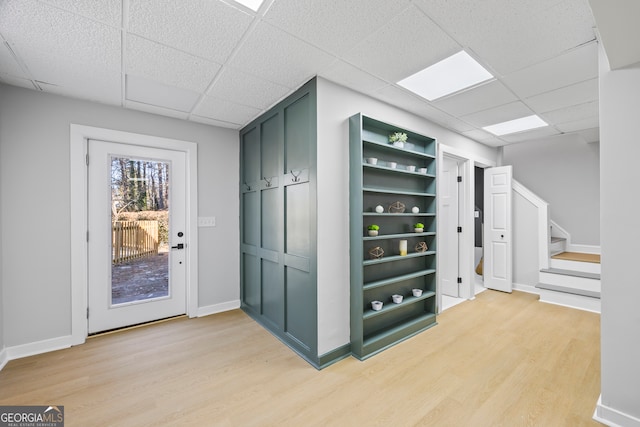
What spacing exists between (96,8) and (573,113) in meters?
4.84

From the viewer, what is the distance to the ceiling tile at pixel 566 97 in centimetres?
261

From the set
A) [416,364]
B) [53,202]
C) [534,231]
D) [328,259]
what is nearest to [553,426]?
[416,364]

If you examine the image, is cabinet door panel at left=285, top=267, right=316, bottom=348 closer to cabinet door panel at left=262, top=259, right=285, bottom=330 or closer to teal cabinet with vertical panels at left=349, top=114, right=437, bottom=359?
cabinet door panel at left=262, top=259, right=285, bottom=330

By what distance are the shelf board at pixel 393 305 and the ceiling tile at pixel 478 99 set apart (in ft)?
7.33

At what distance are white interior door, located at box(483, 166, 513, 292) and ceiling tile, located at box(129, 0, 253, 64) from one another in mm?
4664

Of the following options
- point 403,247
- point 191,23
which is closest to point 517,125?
point 403,247

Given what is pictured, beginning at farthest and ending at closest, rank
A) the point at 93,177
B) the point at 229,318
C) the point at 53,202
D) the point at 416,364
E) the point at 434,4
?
the point at 229,318
the point at 93,177
the point at 53,202
the point at 416,364
the point at 434,4

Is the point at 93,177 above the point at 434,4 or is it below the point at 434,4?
below

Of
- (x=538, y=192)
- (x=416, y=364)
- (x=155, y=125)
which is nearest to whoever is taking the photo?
(x=416, y=364)

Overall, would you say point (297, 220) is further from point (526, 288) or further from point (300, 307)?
point (526, 288)

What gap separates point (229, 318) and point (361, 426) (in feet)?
7.45

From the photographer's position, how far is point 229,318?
3.40 meters

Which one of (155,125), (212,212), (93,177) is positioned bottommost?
(212,212)

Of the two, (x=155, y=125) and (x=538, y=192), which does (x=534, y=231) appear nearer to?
(x=538, y=192)
